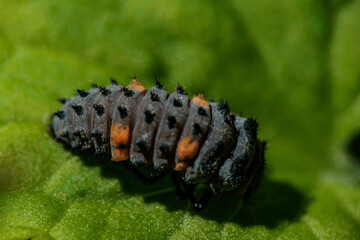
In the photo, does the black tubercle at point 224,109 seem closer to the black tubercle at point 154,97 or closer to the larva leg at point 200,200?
Result: the black tubercle at point 154,97

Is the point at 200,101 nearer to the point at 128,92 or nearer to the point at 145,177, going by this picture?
the point at 128,92

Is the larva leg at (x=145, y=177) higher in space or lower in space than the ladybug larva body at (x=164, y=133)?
lower

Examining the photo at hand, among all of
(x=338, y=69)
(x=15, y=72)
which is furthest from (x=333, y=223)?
(x=15, y=72)

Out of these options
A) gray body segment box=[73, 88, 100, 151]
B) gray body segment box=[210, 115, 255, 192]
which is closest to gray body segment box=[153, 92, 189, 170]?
gray body segment box=[210, 115, 255, 192]

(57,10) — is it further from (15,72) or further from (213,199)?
(213,199)

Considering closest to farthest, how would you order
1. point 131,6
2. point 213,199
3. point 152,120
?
point 152,120
point 213,199
point 131,6

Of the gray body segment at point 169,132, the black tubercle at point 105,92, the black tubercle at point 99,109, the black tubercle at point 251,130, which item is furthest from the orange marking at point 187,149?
the black tubercle at point 105,92

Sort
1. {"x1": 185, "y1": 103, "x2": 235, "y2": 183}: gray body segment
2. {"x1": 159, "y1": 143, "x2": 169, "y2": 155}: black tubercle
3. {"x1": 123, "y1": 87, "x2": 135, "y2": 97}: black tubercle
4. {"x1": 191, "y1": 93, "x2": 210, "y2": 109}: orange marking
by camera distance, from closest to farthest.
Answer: {"x1": 159, "y1": 143, "x2": 169, "y2": 155}: black tubercle
{"x1": 185, "y1": 103, "x2": 235, "y2": 183}: gray body segment
{"x1": 123, "y1": 87, "x2": 135, "y2": 97}: black tubercle
{"x1": 191, "y1": 93, "x2": 210, "y2": 109}: orange marking

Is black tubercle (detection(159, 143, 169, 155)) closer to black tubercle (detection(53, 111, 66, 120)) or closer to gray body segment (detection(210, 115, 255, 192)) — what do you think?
gray body segment (detection(210, 115, 255, 192))

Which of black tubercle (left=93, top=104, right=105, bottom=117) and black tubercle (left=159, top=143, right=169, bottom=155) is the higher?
black tubercle (left=93, top=104, right=105, bottom=117)
